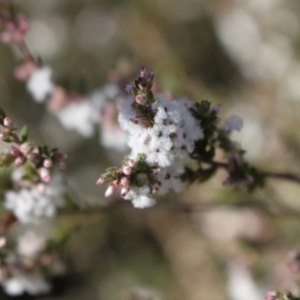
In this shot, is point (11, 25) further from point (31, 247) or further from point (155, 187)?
point (155, 187)

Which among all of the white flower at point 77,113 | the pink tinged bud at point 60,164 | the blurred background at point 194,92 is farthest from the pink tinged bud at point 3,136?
the blurred background at point 194,92

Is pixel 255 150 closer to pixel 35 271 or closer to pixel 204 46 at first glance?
pixel 204 46

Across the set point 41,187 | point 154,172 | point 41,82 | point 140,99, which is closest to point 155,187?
point 154,172

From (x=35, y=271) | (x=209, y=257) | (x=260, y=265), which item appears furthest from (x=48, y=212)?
(x=209, y=257)

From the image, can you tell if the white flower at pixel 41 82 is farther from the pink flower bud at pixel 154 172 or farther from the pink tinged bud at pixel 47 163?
the pink flower bud at pixel 154 172

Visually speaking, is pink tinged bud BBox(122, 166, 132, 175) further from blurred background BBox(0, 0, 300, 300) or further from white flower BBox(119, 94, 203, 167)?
blurred background BBox(0, 0, 300, 300)

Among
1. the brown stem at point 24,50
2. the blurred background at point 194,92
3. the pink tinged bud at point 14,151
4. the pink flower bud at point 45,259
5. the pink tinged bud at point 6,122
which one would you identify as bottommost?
the pink flower bud at point 45,259
